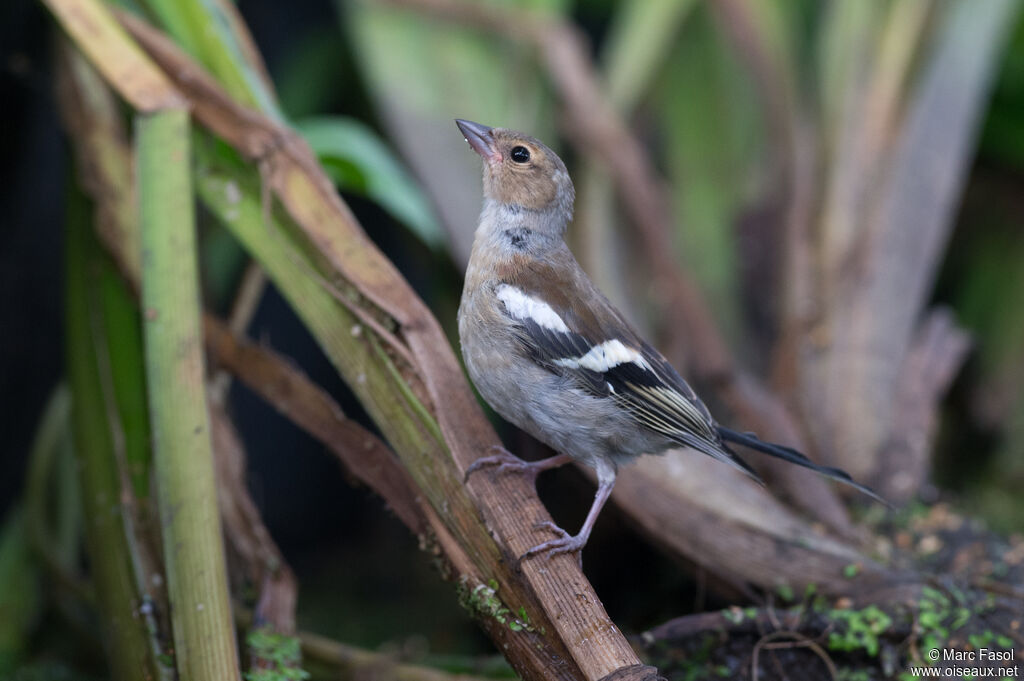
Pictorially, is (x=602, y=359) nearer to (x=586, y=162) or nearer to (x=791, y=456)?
(x=791, y=456)

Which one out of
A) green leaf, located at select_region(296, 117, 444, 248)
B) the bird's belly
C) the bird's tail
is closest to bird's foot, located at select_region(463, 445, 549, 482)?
the bird's belly

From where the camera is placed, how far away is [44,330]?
3.59 meters

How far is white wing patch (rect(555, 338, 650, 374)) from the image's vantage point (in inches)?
87.0

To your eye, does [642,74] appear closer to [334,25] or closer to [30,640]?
[334,25]

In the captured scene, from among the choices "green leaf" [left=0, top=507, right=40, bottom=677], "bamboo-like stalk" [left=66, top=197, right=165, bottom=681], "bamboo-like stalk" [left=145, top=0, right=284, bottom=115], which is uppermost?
"bamboo-like stalk" [left=145, top=0, right=284, bottom=115]

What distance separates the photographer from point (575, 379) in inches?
87.0

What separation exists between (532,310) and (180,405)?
85cm

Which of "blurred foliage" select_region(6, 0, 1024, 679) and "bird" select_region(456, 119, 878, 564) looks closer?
"bird" select_region(456, 119, 878, 564)

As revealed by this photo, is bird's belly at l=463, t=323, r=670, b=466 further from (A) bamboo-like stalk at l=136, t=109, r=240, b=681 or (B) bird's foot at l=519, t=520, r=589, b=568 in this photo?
(A) bamboo-like stalk at l=136, t=109, r=240, b=681

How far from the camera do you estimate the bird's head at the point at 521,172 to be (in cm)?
249

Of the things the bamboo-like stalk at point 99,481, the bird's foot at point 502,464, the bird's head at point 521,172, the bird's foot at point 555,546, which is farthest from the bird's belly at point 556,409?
the bamboo-like stalk at point 99,481

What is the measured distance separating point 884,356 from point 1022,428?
113 cm

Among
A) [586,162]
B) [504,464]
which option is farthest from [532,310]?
[586,162]

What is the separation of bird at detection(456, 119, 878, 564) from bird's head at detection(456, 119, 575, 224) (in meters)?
0.20
